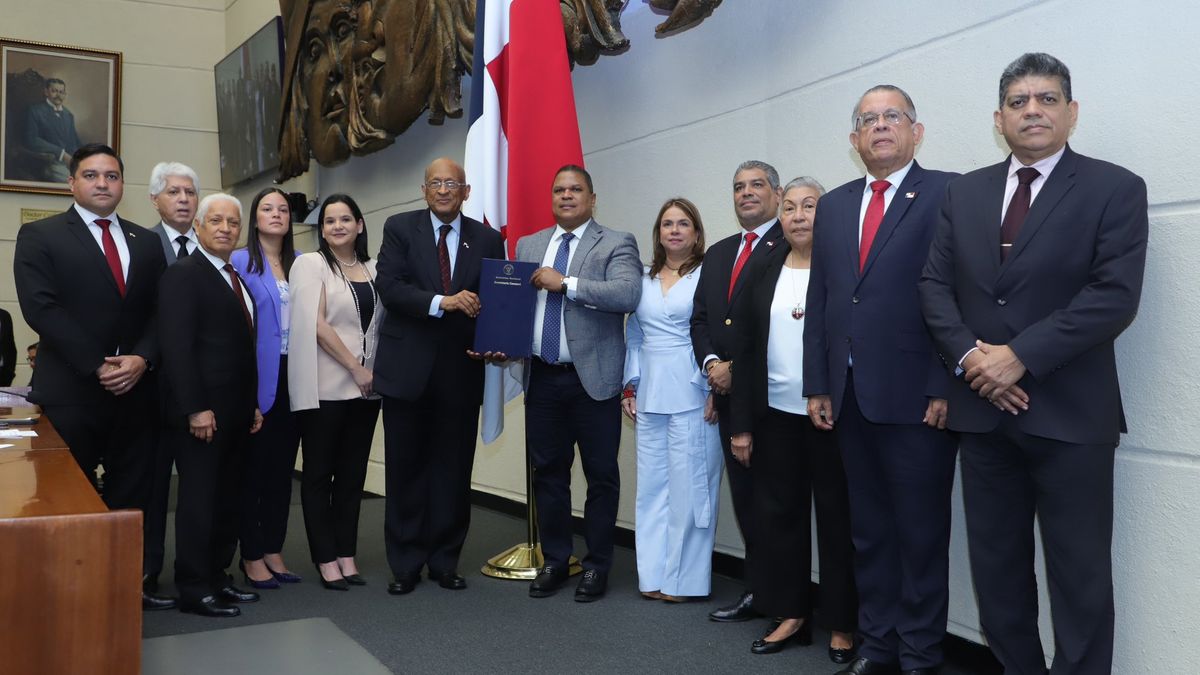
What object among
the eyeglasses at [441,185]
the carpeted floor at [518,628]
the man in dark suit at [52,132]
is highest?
the man in dark suit at [52,132]

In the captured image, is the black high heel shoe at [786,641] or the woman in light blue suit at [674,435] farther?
the woman in light blue suit at [674,435]

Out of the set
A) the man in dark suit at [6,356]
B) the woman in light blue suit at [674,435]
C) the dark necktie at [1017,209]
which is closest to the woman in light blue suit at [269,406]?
the woman in light blue suit at [674,435]

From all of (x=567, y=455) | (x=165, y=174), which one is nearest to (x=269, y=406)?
(x=165, y=174)

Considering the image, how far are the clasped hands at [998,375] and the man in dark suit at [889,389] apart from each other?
0.18 m

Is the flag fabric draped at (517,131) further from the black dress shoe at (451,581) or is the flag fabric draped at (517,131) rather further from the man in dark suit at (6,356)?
the man in dark suit at (6,356)

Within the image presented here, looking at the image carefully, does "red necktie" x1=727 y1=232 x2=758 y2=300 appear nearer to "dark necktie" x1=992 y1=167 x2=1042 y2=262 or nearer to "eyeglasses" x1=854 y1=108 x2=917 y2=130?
"eyeglasses" x1=854 y1=108 x2=917 y2=130

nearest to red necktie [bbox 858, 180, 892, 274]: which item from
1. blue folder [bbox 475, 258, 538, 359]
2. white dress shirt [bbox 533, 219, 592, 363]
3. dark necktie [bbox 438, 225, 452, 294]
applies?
white dress shirt [bbox 533, 219, 592, 363]

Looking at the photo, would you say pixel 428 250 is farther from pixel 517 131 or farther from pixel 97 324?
pixel 97 324

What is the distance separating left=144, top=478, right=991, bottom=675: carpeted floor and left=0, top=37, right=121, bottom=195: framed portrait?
5.41m

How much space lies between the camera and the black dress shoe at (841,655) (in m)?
2.88

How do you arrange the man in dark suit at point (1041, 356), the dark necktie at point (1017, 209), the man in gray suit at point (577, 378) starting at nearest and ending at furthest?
the man in dark suit at point (1041, 356)
the dark necktie at point (1017, 209)
the man in gray suit at point (577, 378)

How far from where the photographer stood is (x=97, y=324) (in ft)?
11.0

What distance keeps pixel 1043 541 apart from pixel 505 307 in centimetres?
186

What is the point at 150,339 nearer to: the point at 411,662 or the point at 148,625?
the point at 148,625
